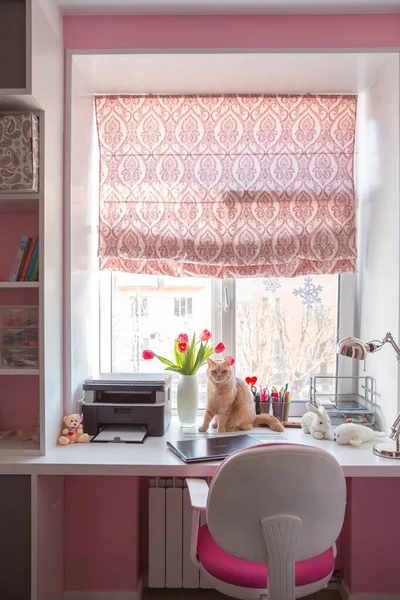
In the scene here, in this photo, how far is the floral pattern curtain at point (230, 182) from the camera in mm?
2643

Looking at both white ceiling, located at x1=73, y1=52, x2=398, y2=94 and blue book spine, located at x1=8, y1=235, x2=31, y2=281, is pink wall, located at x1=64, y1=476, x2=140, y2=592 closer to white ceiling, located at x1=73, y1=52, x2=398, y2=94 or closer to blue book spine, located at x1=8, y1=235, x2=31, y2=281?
blue book spine, located at x1=8, y1=235, x2=31, y2=281

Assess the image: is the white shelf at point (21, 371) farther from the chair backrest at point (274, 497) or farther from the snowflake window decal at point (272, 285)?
the snowflake window decal at point (272, 285)

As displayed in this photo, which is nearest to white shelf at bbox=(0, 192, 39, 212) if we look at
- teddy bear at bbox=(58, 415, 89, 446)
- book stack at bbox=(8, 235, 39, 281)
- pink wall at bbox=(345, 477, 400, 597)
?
book stack at bbox=(8, 235, 39, 281)

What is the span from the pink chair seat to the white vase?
728mm

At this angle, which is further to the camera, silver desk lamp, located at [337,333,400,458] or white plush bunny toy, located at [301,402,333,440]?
white plush bunny toy, located at [301,402,333,440]

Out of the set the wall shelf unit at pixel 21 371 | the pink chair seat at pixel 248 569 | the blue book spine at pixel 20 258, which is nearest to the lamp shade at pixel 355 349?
the pink chair seat at pixel 248 569

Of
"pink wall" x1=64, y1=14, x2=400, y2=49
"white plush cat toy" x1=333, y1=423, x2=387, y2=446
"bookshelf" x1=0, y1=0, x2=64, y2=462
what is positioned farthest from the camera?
"pink wall" x1=64, y1=14, x2=400, y2=49

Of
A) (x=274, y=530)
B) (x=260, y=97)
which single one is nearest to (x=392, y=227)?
(x=260, y=97)

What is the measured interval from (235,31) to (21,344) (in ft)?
5.35

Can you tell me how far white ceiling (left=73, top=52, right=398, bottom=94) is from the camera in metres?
2.31

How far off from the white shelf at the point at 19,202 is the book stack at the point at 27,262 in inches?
5.5

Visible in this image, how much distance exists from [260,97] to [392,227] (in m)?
0.95

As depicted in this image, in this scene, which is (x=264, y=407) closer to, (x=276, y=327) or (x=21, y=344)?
(x=276, y=327)

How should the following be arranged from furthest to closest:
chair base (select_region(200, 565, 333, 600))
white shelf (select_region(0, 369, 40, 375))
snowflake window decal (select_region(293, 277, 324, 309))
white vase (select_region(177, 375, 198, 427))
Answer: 1. snowflake window decal (select_region(293, 277, 324, 309))
2. white vase (select_region(177, 375, 198, 427))
3. white shelf (select_region(0, 369, 40, 375))
4. chair base (select_region(200, 565, 333, 600))
